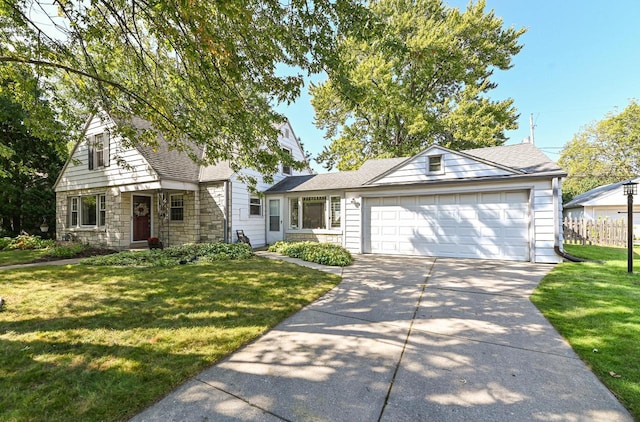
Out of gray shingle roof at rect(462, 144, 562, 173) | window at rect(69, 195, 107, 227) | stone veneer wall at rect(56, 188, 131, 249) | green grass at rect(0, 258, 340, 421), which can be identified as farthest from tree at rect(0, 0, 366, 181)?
window at rect(69, 195, 107, 227)

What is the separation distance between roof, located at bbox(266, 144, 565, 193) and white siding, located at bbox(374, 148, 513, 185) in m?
0.22

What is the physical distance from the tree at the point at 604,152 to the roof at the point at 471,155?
20871 mm

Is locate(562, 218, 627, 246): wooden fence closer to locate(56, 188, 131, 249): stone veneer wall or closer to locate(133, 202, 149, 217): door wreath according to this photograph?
locate(133, 202, 149, 217): door wreath

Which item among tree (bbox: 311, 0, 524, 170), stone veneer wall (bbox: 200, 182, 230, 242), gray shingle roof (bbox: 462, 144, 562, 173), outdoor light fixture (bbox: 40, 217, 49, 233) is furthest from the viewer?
tree (bbox: 311, 0, 524, 170)

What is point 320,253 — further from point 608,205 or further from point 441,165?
point 608,205

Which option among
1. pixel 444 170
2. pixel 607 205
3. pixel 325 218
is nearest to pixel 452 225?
pixel 444 170

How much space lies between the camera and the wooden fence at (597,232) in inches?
447

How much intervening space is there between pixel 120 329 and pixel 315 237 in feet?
28.8

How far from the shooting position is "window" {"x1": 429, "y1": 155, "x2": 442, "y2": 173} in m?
9.28

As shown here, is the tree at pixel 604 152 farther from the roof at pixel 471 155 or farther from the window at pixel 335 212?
the window at pixel 335 212

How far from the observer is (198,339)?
3178mm

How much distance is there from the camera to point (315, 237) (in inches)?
468

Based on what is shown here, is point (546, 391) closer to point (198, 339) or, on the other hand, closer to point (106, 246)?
point (198, 339)

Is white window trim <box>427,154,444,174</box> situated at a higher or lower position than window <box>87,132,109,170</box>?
lower
